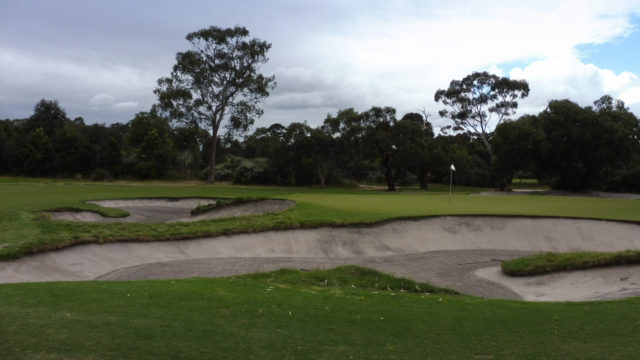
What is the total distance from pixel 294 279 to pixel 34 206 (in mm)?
17806

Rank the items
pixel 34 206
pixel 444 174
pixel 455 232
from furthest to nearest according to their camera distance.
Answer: pixel 444 174
pixel 34 206
pixel 455 232

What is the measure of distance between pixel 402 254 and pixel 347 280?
6.47 meters

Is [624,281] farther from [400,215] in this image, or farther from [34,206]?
[34,206]

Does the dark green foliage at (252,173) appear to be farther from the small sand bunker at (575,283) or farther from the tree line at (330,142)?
the small sand bunker at (575,283)

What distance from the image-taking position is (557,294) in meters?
11.9

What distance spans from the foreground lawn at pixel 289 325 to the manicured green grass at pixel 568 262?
602 centimetres

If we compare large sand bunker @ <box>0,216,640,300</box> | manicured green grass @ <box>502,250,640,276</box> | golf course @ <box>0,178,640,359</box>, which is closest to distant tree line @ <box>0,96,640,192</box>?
golf course @ <box>0,178,640,359</box>

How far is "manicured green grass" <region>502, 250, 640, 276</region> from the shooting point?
522 inches

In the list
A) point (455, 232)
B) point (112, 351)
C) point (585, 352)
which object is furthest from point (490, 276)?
point (112, 351)

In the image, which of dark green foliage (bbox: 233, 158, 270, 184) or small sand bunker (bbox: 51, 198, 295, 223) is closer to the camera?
small sand bunker (bbox: 51, 198, 295, 223)

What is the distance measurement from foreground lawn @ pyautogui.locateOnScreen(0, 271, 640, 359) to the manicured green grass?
602 centimetres

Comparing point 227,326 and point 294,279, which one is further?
point 294,279

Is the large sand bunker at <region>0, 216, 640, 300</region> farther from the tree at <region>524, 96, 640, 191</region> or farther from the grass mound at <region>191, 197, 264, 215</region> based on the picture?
the tree at <region>524, 96, 640, 191</region>

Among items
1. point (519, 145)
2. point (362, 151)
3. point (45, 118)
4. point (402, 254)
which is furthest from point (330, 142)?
point (45, 118)
